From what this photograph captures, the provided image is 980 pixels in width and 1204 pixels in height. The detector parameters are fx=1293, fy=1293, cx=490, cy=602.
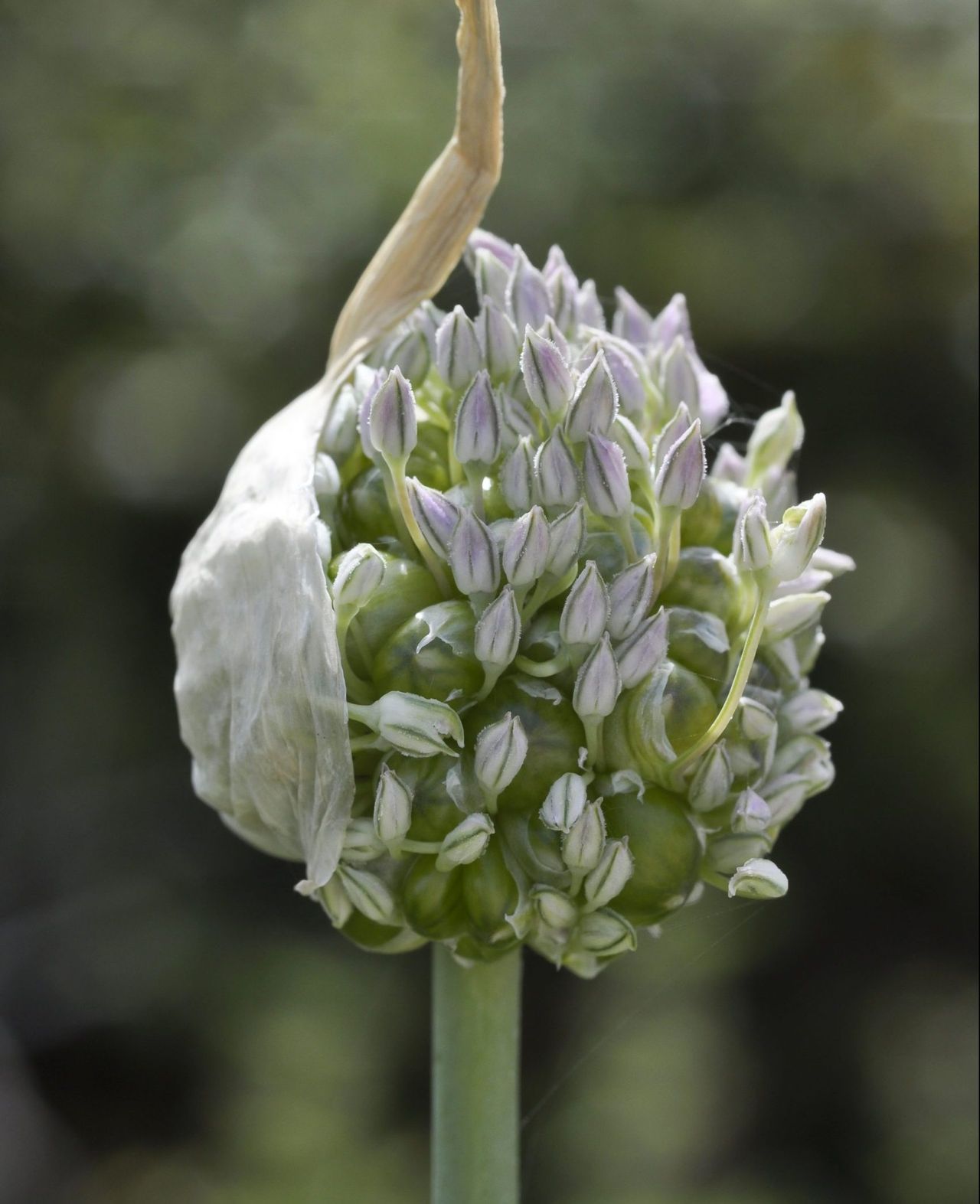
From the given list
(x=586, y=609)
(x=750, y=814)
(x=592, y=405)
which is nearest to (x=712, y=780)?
(x=750, y=814)

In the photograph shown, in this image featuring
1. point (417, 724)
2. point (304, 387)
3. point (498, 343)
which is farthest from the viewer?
point (304, 387)

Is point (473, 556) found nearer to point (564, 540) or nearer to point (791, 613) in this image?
point (564, 540)

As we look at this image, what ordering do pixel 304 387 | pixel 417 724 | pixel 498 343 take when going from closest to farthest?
pixel 417 724 → pixel 498 343 → pixel 304 387

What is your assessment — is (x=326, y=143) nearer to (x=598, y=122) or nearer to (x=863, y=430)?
(x=598, y=122)

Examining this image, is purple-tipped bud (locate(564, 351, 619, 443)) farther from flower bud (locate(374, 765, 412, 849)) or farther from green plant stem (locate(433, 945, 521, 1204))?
green plant stem (locate(433, 945, 521, 1204))

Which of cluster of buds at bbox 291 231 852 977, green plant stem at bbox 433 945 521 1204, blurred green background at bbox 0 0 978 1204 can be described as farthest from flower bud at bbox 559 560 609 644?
blurred green background at bbox 0 0 978 1204

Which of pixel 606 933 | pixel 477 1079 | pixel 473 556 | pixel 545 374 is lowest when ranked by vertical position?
pixel 477 1079

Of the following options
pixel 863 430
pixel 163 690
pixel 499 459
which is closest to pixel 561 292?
pixel 499 459
